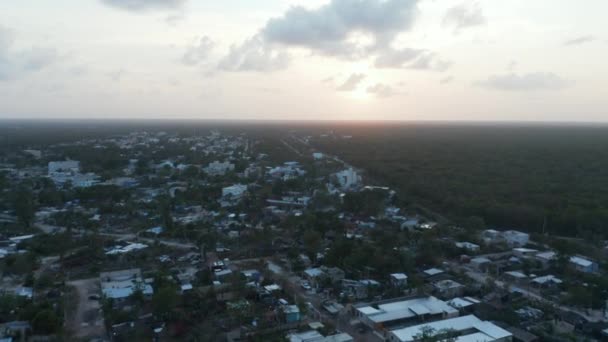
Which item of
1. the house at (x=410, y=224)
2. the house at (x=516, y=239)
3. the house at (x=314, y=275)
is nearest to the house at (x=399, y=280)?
the house at (x=314, y=275)

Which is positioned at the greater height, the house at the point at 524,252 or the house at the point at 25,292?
the house at the point at 524,252

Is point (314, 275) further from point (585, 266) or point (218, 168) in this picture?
point (218, 168)

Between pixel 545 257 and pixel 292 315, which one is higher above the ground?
pixel 545 257

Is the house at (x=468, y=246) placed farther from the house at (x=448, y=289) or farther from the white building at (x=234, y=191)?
the white building at (x=234, y=191)

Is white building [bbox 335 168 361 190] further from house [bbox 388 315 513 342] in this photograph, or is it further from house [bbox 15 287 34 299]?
house [bbox 15 287 34 299]

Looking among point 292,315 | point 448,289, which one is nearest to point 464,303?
point 448,289
